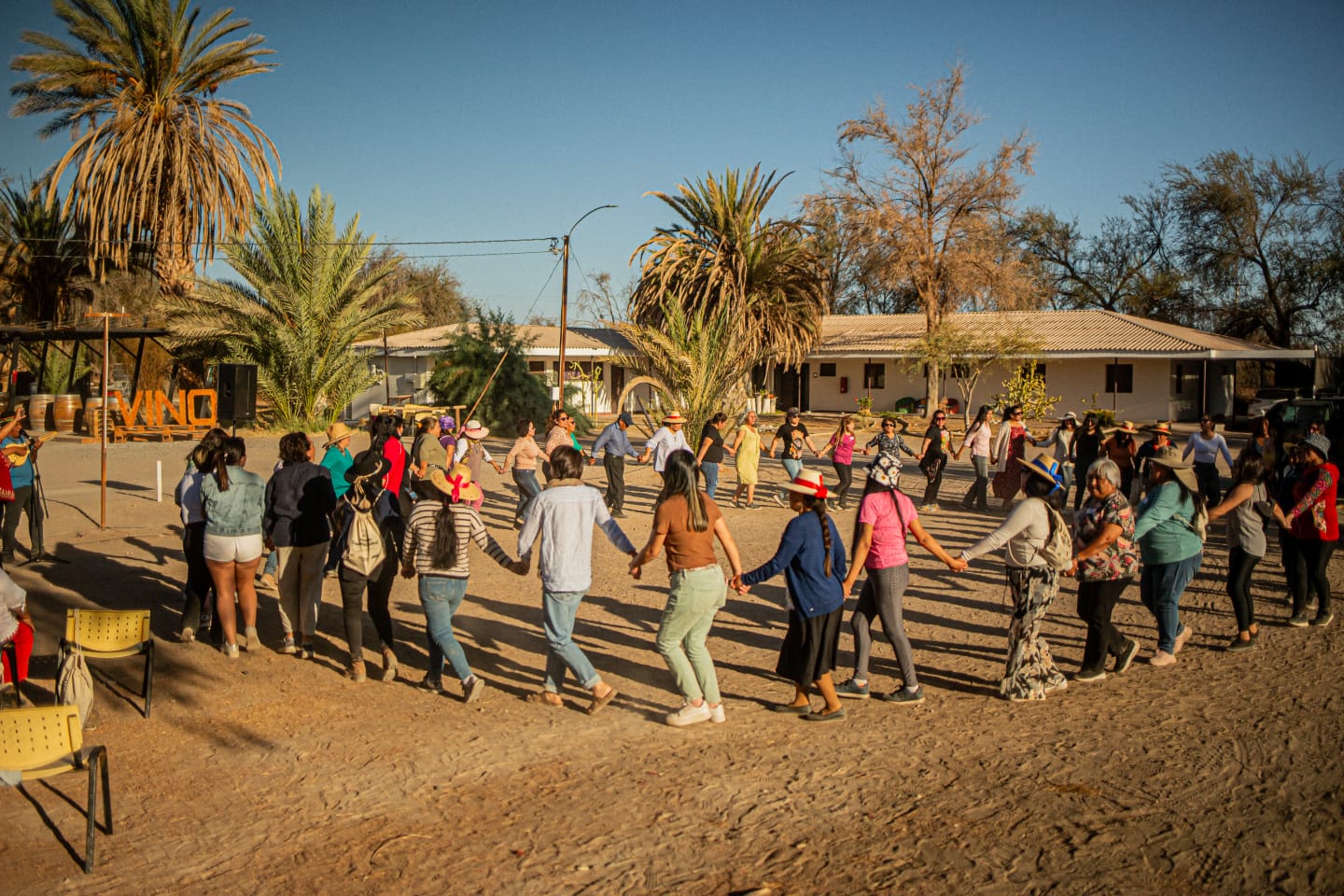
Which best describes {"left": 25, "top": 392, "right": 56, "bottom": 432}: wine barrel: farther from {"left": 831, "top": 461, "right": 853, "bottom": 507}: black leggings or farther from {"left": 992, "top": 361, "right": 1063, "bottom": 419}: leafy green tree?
{"left": 992, "top": 361, "right": 1063, "bottom": 419}: leafy green tree

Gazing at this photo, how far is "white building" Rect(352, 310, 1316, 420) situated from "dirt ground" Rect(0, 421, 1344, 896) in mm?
27585

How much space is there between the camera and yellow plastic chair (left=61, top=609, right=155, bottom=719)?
6.27 meters

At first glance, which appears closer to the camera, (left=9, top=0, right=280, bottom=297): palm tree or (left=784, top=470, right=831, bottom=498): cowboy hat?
(left=784, top=470, right=831, bottom=498): cowboy hat

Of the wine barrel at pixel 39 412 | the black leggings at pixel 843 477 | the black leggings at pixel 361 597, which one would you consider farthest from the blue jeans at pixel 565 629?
the wine barrel at pixel 39 412

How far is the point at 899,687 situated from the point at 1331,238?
52.4 meters

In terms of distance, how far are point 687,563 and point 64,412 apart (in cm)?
2815

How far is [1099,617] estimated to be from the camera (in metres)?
6.80

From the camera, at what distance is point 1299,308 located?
159ft

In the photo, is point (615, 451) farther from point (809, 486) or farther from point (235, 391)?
point (809, 486)

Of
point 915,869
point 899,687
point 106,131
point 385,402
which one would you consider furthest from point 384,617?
point 385,402

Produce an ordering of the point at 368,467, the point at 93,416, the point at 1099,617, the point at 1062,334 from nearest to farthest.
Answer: the point at 1099,617
the point at 368,467
the point at 93,416
the point at 1062,334

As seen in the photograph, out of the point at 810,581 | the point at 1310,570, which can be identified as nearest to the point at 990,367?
the point at 1310,570

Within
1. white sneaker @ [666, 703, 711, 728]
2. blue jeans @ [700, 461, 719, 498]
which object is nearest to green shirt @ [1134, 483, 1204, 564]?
white sneaker @ [666, 703, 711, 728]

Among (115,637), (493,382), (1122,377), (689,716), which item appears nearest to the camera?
(689,716)
